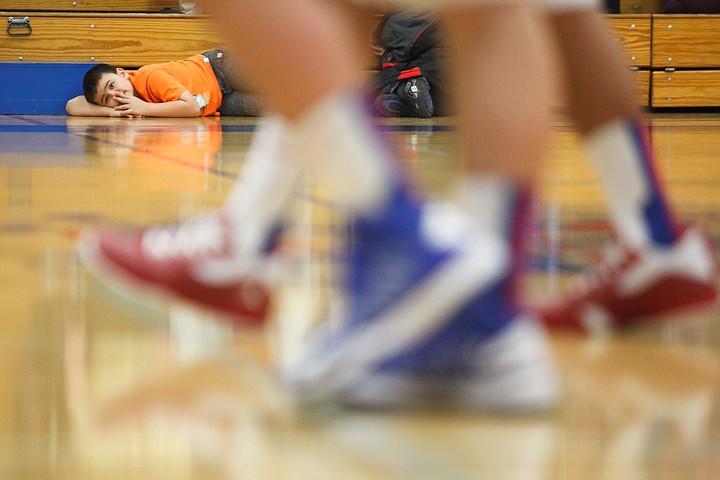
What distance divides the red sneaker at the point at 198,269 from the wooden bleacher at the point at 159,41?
4.66 m

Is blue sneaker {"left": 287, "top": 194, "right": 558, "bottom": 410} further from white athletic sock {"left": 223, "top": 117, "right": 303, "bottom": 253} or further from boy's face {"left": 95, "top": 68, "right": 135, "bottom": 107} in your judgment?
boy's face {"left": 95, "top": 68, "right": 135, "bottom": 107}

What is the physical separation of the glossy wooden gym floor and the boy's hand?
364 centimetres

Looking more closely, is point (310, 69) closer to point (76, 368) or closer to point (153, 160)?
point (76, 368)

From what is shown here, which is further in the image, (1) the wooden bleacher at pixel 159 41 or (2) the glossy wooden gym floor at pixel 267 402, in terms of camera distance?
(1) the wooden bleacher at pixel 159 41

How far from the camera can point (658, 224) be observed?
3.34 feet

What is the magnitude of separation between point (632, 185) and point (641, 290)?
0.09 metres

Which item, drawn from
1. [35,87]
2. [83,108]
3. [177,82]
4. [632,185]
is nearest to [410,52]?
[177,82]

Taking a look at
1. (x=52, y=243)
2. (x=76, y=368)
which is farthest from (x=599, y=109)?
(x=52, y=243)

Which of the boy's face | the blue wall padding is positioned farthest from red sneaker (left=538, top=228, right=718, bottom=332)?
the blue wall padding

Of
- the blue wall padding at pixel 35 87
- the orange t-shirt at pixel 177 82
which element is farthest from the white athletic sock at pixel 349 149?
the blue wall padding at pixel 35 87

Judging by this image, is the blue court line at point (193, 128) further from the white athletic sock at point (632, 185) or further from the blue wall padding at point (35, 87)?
the white athletic sock at point (632, 185)

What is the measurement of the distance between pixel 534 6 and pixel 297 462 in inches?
14.7

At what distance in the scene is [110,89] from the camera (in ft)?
17.0

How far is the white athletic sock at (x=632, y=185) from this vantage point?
1015mm
